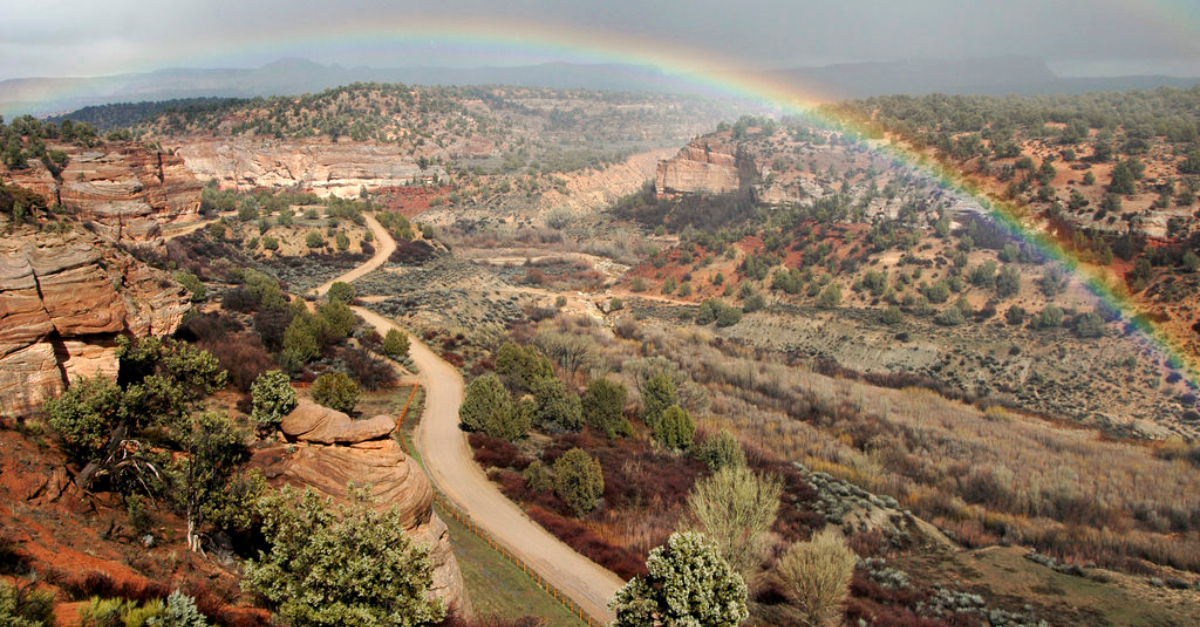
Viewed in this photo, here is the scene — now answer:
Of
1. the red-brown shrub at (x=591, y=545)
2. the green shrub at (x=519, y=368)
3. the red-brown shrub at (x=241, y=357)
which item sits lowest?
the red-brown shrub at (x=591, y=545)

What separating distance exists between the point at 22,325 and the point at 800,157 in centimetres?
7919

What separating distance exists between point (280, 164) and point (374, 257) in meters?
34.8

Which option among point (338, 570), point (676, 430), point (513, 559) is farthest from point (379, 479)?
point (676, 430)

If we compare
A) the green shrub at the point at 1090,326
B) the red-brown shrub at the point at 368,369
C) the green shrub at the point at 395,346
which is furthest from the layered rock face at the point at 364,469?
the green shrub at the point at 1090,326

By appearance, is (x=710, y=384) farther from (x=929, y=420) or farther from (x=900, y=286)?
(x=900, y=286)

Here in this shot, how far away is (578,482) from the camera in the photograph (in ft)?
70.8

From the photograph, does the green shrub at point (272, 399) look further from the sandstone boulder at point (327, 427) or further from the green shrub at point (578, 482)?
the green shrub at point (578, 482)

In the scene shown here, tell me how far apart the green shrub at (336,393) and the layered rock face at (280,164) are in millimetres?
65954

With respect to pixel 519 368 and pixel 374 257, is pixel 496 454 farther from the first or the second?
pixel 374 257

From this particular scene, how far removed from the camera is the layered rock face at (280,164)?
275 ft

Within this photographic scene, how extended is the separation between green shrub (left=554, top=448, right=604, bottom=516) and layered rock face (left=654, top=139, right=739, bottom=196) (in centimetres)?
7335

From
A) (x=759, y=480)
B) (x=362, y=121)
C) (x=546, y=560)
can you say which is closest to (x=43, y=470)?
(x=546, y=560)

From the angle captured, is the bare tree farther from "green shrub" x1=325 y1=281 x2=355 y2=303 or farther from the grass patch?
"green shrub" x1=325 y1=281 x2=355 y2=303

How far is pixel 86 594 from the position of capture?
8.09 meters
